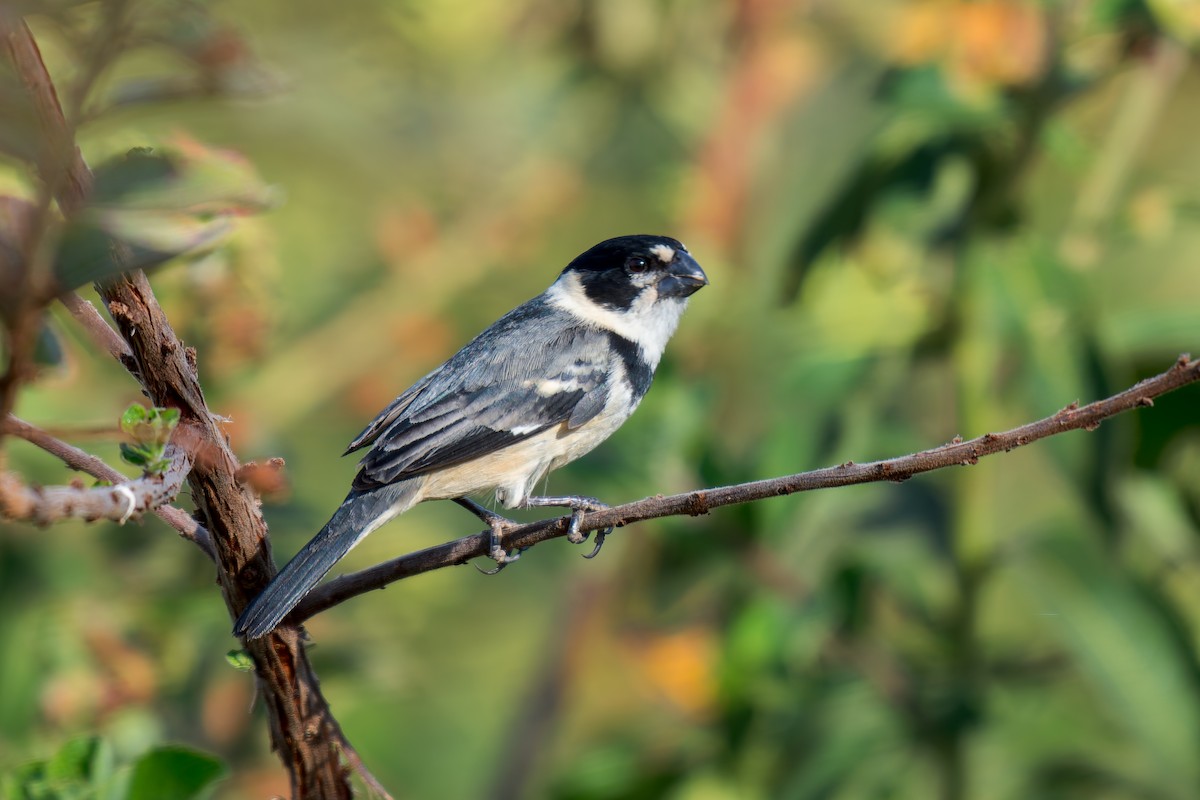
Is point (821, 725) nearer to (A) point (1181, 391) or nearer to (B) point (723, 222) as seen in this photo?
(A) point (1181, 391)

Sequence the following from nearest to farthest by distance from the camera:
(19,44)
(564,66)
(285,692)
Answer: (19,44), (285,692), (564,66)

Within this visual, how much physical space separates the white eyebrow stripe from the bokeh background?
19.4 inches

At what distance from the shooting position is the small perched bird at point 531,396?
291cm

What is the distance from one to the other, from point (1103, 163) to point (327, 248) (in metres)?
3.41

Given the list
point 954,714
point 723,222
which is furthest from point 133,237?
point 723,222

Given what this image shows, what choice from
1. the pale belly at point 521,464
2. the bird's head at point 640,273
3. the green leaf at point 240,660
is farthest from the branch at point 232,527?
the bird's head at point 640,273

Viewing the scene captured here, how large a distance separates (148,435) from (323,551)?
3.01ft

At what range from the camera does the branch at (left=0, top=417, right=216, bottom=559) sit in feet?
4.33

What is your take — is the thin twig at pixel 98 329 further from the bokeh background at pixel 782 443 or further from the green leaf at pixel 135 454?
the bokeh background at pixel 782 443

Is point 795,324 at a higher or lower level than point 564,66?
lower

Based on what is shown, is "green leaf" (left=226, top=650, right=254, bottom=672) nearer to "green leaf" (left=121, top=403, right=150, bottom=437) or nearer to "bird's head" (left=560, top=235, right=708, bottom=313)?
"green leaf" (left=121, top=403, right=150, bottom=437)

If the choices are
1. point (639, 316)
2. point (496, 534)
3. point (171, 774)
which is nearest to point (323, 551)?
point (496, 534)

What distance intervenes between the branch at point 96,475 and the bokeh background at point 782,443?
71cm

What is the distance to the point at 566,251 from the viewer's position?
619cm
